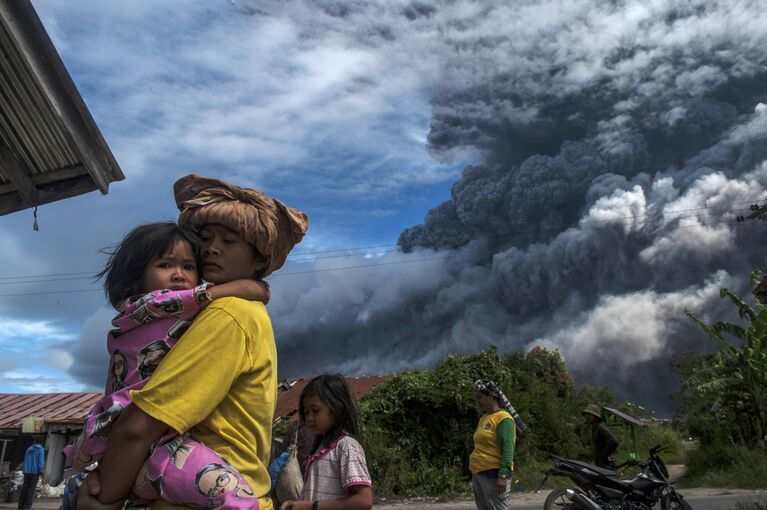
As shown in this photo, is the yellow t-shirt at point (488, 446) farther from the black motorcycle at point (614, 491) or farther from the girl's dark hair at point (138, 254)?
the girl's dark hair at point (138, 254)

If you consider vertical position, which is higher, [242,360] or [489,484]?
[242,360]

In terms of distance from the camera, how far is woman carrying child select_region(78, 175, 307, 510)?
1.45 m

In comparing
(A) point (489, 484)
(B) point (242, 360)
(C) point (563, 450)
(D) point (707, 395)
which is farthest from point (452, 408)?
(B) point (242, 360)

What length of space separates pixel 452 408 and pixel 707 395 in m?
6.59

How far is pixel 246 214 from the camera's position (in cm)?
186

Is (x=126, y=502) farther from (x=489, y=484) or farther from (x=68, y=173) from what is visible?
(x=489, y=484)

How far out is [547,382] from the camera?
21.1 m

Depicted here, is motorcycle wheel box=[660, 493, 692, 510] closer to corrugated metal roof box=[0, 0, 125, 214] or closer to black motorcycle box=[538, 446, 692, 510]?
black motorcycle box=[538, 446, 692, 510]

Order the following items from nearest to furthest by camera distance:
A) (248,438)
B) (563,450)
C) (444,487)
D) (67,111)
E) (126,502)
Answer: (126,502) → (248,438) → (67,111) → (444,487) → (563,450)

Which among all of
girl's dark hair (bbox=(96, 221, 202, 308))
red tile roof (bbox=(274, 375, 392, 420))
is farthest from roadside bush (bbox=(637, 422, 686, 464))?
girl's dark hair (bbox=(96, 221, 202, 308))

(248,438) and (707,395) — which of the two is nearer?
(248,438)

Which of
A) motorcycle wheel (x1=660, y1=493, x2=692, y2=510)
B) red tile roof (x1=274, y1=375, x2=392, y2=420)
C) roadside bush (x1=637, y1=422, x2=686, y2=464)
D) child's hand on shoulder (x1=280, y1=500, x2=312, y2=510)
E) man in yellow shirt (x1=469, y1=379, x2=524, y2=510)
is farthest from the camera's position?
roadside bush (x1=637, y1=422, x2=686, y2=464)

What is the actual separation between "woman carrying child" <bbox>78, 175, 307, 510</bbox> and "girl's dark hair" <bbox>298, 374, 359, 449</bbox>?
151 cm

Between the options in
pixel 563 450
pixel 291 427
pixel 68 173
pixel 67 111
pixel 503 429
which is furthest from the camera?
pixel 563 450
